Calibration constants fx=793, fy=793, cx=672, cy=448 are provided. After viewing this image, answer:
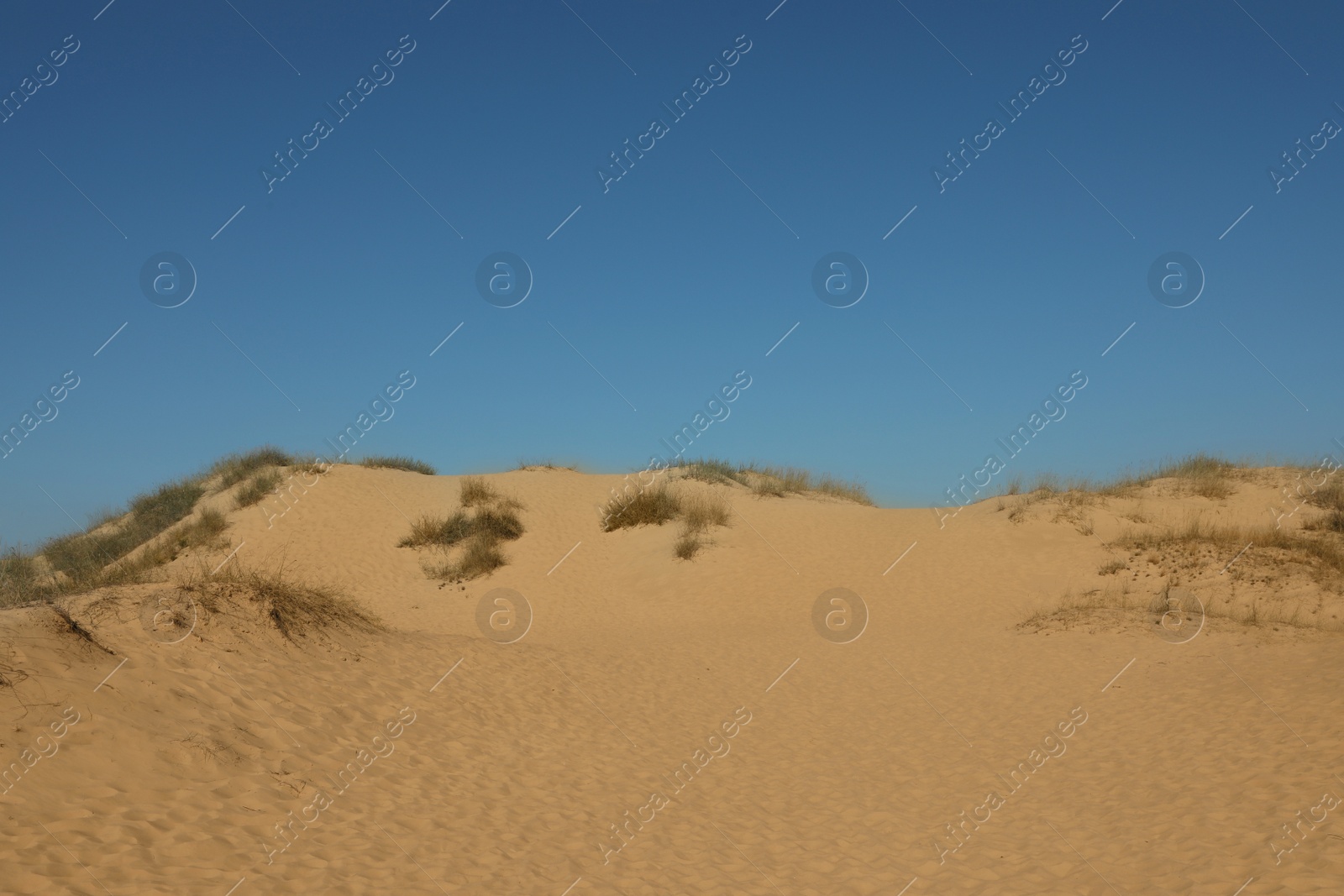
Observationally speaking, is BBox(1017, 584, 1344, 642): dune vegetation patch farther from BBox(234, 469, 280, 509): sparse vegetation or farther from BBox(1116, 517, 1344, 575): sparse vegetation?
BBox(234, 469, 280, 509): sparse vegetation

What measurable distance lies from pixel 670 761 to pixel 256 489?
21.3m

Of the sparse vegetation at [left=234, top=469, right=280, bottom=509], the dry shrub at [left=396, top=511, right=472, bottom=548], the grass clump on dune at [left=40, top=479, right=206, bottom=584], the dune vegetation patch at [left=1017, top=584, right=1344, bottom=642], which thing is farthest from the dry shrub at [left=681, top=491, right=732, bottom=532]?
the grass clump on dune at [left=40, top=479, right=206, bottom=584]

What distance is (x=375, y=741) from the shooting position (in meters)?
8.49

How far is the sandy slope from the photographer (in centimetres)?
607

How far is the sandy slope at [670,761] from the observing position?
6.07 meters

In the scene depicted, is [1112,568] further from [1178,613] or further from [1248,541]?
[1178,613]

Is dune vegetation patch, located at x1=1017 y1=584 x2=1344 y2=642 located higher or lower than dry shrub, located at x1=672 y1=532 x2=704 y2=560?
lower

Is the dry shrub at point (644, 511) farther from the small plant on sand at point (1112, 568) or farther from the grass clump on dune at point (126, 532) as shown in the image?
the grass clump on dune at point (126, 532)

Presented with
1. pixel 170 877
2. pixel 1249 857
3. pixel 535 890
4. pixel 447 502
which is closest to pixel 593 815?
pixel 535 890

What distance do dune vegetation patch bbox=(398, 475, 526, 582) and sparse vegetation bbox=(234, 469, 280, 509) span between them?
17.7 ft

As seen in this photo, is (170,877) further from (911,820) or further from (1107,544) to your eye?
(1107,544)

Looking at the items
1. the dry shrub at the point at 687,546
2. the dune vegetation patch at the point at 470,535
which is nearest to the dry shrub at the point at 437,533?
the dune vegetation patch at the point at 470,535

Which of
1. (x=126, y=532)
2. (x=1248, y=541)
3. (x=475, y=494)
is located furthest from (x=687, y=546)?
(x=126, y=532)

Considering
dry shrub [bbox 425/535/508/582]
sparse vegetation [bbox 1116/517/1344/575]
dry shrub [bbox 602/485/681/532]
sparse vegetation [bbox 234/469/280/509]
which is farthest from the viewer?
sparse vegetation [bbox 234/469/280/509]
